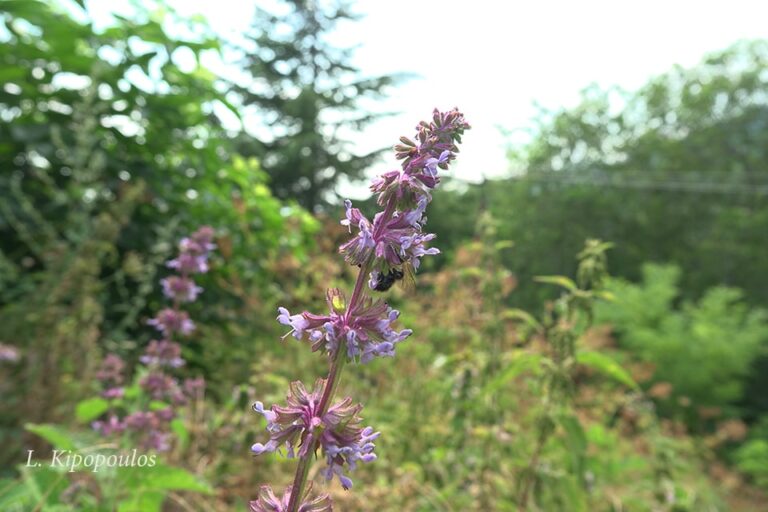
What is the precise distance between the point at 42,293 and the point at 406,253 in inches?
98.9

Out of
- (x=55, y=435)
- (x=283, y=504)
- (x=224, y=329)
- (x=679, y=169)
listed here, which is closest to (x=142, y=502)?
(x=55, y=435)

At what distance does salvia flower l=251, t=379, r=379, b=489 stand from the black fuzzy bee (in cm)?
18

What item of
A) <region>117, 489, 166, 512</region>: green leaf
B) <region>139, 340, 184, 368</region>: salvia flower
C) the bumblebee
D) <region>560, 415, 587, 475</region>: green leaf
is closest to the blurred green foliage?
<region>560, 415, 587, 475</region>: green leaf

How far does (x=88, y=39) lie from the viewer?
3.49 metres

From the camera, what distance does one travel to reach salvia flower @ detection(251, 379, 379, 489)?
76cm

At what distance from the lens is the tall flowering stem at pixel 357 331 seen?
2.51ft

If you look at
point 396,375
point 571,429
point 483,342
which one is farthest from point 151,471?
point 396,375

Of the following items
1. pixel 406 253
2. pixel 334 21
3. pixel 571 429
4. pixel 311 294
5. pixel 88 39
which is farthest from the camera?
pixel 334 21

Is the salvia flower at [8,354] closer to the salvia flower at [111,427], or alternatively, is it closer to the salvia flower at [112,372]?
the salvia flower at [112,372]

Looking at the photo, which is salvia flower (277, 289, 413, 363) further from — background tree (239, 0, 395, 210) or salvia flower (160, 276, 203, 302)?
background tree (239, 0, 395, 210)

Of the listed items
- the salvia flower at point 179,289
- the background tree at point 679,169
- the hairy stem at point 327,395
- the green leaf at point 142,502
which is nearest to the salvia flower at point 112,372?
the salvia flower at point 179,289

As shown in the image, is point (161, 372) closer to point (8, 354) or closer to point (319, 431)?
point (8, 354)

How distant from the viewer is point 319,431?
0.76 meters

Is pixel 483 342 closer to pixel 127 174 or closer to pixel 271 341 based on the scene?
pixel 271 341
